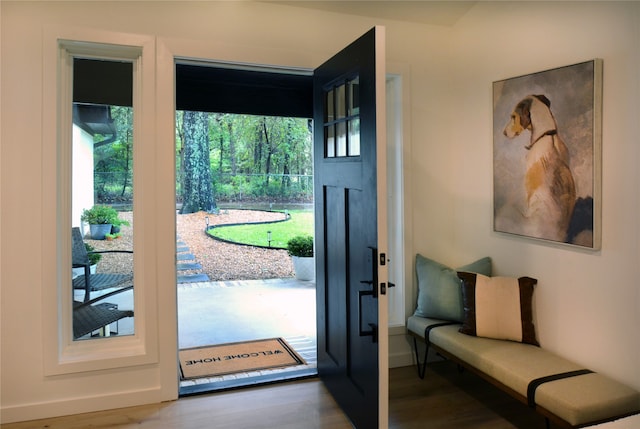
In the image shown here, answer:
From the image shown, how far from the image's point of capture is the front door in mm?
2332

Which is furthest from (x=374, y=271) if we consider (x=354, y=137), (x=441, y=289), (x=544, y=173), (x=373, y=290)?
(x=544, y=173)

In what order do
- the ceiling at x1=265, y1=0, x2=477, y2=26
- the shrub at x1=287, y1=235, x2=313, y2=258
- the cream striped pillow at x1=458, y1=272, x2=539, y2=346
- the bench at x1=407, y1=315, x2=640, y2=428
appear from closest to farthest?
the bench at x1=407, y1=315, x2=640, y2=428
the cream striped pillow at x1=458, y1=272, x2=539, y2=346
the ceiling at x1=265, y1=0, x2=477, y2=26
the shrub at x1=287, y1=235, x2=313, y2=258

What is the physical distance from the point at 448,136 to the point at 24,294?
2.94 meters

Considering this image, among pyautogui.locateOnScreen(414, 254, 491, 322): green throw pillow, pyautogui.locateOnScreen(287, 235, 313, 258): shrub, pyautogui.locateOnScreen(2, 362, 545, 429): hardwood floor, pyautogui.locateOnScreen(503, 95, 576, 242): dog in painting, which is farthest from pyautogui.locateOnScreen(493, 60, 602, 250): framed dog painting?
pyautogui.locateOnScreen(287, 235, 313, 258): shrub

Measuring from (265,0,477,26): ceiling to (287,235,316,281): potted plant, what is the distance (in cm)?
426

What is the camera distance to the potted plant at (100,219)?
299 centimetres

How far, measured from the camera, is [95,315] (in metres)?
3.02

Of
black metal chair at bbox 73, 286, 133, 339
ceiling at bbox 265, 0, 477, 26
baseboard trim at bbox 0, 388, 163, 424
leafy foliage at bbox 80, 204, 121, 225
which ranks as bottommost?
baseboard trim at bbox 0, 388, 163, 424

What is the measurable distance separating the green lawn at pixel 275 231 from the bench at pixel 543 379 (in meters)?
4.90

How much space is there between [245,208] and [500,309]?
528 cm

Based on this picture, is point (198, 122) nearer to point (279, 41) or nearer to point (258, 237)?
point (258, 237)

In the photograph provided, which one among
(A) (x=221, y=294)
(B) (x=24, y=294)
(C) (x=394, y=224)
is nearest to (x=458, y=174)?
(C) (x=394, y=224)

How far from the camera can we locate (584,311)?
259 centimetres

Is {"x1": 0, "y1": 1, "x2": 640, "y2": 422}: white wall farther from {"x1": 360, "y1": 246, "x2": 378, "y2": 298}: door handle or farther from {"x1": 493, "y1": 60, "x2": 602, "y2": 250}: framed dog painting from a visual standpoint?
{"x1": 360, "y1": 246, "x2": 378, "y2": 298}: door handle
